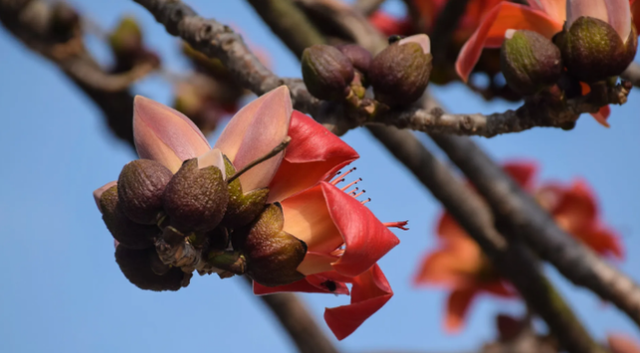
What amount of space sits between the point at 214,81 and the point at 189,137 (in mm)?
1812

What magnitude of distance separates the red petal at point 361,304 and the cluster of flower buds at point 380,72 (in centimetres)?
27

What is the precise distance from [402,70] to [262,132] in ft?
0.84

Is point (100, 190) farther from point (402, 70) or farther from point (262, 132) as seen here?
point (402, 70)

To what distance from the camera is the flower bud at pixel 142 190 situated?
745 millimetres

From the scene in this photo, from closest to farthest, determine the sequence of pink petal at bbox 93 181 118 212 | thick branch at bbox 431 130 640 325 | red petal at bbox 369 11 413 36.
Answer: pink petal at bbox 93 181 118 212 → thick branch at bbox 431 130 640 325 → red petal at bbox 369 11 413 36

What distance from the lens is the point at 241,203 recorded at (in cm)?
79

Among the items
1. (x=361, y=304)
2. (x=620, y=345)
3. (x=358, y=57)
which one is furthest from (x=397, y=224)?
(x=620, y=345)

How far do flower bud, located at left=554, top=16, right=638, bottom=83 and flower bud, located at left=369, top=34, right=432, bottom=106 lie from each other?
0.20 meters

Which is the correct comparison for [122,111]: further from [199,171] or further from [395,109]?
[199,171]

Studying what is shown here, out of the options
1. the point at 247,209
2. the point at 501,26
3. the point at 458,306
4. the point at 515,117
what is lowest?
the point at 458,306

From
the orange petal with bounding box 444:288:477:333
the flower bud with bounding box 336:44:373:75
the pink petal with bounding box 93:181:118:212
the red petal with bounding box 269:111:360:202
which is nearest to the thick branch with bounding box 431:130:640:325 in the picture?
the flower bud with bounding box 336:44:373:75

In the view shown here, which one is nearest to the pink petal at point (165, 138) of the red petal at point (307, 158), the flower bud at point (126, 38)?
the red petal at point (307, 158)

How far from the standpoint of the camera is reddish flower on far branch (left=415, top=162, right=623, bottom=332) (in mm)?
2328

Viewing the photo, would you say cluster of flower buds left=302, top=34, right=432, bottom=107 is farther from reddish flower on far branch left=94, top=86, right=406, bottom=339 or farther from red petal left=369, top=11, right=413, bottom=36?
red petal left=369, top=11, right=413, bottom=36
